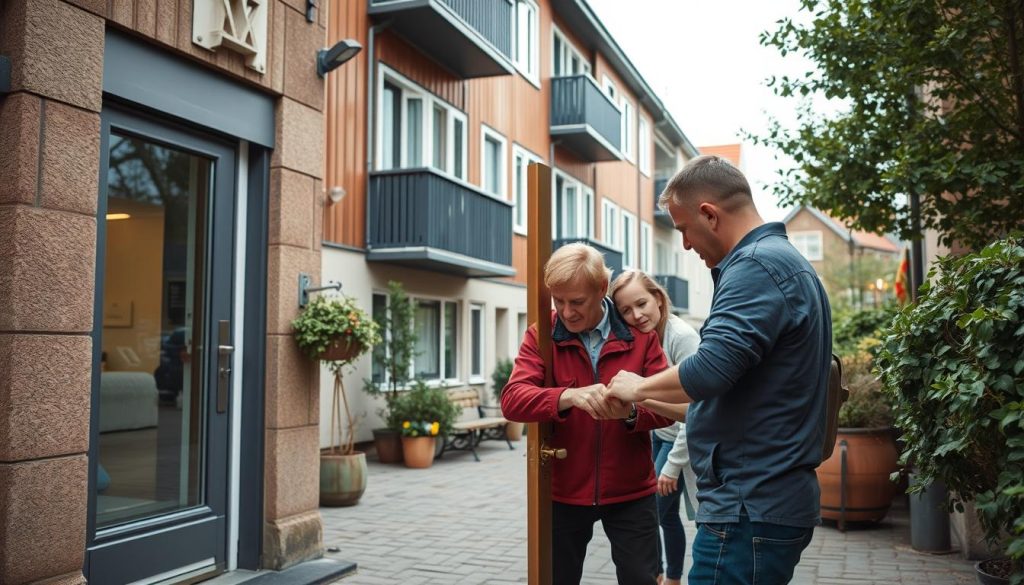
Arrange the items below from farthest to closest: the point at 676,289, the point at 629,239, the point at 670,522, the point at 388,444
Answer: the point at 676,289 < the point at 629,239 < the point at 388,444 < the point at 670,522

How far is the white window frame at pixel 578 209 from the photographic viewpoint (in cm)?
2156

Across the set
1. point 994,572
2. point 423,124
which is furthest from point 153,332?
point 423,124

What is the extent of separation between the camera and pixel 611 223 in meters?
26.0

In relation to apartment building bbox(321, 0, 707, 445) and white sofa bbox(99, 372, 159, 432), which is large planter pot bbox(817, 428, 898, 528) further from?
apartment building bbox(321, 0, 707, 445)

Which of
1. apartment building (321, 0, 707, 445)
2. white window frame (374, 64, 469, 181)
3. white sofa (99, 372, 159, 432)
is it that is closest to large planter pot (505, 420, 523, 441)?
apartment building (321, 0, 707, 445)

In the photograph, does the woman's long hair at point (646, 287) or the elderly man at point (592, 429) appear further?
the woman's long hair at point (646, 287)

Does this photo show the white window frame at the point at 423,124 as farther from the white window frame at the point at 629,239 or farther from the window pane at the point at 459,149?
the white window frame at the point at 629,239

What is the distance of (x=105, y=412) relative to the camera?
5.62 m

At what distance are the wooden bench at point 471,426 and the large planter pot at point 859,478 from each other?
540cm

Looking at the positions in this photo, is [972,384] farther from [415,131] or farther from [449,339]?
[449,339]

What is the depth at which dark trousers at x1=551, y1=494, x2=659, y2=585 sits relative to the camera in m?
3.39

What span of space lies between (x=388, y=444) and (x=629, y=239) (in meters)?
16.7

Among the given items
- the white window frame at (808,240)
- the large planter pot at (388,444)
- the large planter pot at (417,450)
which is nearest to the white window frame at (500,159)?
the large planter pot at (388,444)

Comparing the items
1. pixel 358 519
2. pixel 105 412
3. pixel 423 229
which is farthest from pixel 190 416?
pixel 423 229
